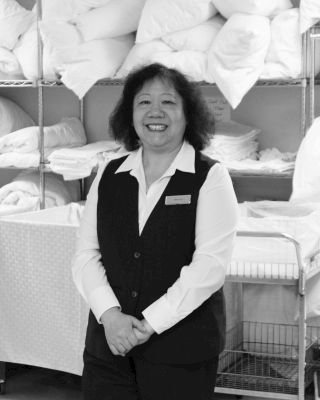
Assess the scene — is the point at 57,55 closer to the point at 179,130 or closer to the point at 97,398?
the point at 179,130

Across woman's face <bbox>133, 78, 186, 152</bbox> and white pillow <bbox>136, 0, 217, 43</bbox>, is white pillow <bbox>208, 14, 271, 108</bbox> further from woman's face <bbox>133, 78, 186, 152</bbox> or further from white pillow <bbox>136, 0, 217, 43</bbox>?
woman's face <bbox>133, 78, 186, 152</bbox>

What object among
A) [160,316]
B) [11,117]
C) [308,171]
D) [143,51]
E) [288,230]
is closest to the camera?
[160,316]

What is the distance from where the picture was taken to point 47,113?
15.1 ft

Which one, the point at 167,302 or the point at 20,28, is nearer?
the point at 167,302

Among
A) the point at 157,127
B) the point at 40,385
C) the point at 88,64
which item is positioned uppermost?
the point at 88,64

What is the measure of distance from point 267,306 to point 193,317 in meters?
1.19

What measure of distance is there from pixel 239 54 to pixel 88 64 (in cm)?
78

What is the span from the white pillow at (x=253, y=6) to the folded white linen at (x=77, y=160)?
0.86m

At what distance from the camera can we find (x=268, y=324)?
300 centimetres

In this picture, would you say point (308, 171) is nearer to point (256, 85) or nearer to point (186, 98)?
point (256, 85)

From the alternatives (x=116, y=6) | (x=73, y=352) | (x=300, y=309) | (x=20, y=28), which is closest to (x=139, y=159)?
(x=300, y=309)

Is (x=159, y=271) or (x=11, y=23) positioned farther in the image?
(x=11, y=23)

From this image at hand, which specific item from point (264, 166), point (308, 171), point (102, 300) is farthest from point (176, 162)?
point (264, 166)

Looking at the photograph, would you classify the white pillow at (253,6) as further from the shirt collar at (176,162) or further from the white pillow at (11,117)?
the shirt collar at (176,162)
